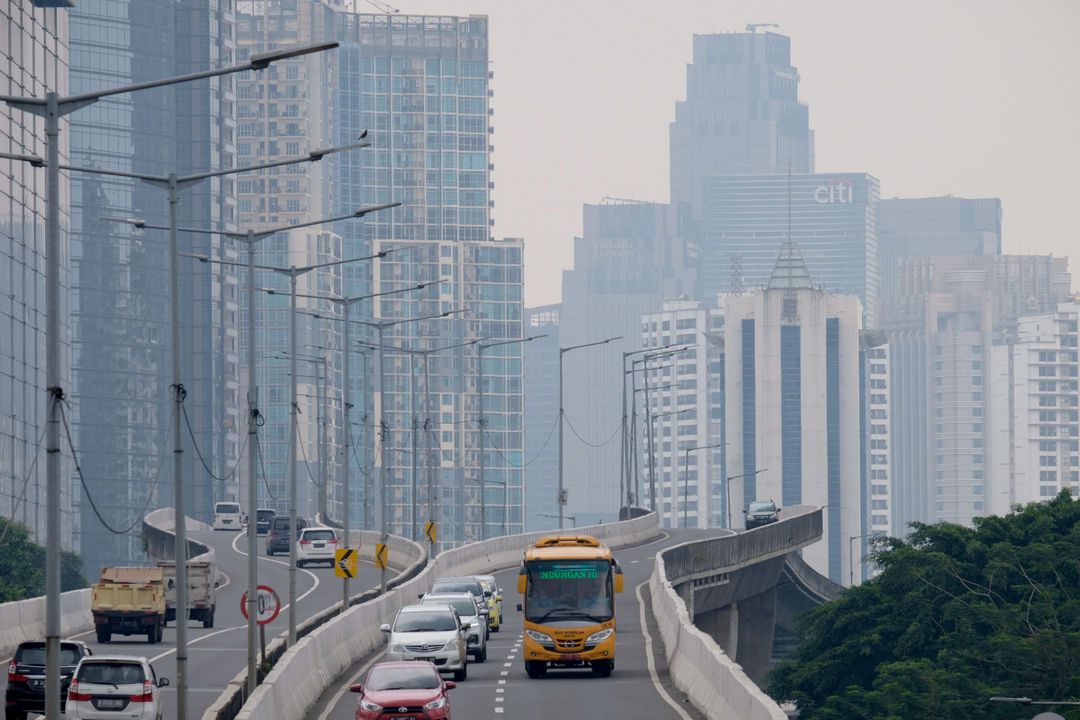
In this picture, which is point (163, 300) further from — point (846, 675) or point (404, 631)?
point (404, 631)

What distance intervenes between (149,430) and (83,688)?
162 metres

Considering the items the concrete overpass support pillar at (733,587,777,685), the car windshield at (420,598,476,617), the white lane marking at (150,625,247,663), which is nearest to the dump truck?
the white lane marking at (150,625,247,663)

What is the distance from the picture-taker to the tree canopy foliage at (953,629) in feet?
185

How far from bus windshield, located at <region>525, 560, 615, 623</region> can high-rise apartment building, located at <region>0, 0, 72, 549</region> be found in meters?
51.9

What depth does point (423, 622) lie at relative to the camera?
39.2 m

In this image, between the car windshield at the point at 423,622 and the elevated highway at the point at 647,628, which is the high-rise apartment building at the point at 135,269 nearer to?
the elevated highway at the point at 647,628

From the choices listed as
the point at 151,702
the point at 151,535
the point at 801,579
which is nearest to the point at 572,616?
the point at 151,702

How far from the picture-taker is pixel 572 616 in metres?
40.3

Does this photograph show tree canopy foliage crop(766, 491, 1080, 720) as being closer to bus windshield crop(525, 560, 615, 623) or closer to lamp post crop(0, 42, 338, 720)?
bus windshield crop(525, 560, 615, 623)

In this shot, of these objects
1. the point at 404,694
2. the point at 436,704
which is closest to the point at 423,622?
the point at 404,694

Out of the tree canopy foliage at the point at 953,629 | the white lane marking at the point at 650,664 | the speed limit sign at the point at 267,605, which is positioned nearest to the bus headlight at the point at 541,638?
the white lane marking at the point at 650,664

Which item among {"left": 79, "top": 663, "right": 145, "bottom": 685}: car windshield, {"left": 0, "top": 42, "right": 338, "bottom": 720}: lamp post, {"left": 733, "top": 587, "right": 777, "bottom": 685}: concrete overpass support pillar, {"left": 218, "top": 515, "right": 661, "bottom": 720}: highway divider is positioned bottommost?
{"left": 733, "top": 587, "right": 777, "bottom": 685}: concrete overpass support pillar

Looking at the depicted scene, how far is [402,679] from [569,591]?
1191cm

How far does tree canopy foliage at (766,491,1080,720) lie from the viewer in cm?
5631
